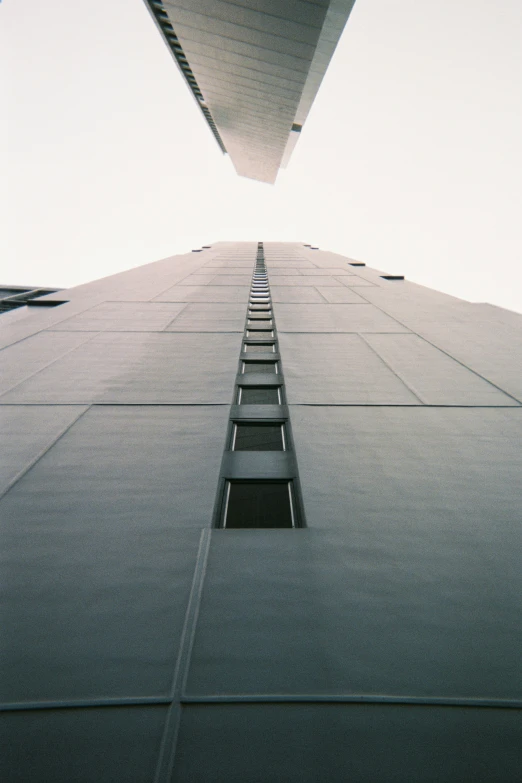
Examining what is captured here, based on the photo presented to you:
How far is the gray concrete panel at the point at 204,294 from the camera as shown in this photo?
1980cm

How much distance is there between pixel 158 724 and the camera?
340 cm

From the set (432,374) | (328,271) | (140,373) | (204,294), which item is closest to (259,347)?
(140,373)

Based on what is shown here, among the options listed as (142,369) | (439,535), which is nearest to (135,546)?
(439,535)

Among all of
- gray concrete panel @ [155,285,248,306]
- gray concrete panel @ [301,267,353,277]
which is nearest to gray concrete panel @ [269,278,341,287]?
gray concrete panel @ [301,267,353,277]

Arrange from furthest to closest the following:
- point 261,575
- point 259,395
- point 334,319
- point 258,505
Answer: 1. point 334,319
2. point 259,395
3. point 258,505
4. point 261,575

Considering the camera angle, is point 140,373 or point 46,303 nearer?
point 140,373

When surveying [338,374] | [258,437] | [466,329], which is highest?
[466,329]

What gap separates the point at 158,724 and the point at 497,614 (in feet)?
9.75

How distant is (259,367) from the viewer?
1209 centimetres

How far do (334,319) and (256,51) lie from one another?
16.9 metres

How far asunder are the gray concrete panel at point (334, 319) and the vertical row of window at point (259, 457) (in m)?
2.92

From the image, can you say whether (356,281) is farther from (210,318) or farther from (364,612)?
(364,612)

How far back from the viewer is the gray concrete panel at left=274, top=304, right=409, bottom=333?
15070 mm

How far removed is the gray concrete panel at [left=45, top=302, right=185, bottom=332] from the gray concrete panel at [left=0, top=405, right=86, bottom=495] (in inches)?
256
